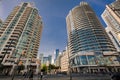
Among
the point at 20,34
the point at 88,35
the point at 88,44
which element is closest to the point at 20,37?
the point at 20,34

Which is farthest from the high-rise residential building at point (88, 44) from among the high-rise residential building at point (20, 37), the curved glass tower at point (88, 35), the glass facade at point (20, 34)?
the glass facade at point (20, 34)

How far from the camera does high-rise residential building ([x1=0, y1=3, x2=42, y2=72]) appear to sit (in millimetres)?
62312

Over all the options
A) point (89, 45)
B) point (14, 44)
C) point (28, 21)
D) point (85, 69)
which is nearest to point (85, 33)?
point (89, 45)

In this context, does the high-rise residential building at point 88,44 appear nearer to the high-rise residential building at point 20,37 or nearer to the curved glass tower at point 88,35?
the curved glass tower at point 88,35

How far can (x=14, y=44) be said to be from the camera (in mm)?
66750

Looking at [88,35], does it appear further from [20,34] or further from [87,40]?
[20,34]

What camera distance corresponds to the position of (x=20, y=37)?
243ft

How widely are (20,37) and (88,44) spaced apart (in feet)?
167

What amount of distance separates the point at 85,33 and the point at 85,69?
1254 inches

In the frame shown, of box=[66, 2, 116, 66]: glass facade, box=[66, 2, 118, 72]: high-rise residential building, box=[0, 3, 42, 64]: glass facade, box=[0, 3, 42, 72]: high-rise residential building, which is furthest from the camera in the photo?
box=[66, 2, 116, 66]: glass facade

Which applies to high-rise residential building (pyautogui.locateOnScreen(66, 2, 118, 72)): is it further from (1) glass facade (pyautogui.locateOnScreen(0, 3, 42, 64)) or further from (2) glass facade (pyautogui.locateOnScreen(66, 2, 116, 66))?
(1) glass facade (pyautogui.locateOnScreen(0, 3, 42, 64))

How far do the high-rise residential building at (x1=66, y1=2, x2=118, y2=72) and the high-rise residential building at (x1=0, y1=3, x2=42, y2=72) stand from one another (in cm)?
3125

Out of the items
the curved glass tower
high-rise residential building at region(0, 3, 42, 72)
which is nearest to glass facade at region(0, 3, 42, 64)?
high-rise residential building at region(0, 3, 42, 72)

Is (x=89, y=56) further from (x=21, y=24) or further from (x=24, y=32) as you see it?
(x=21, y=24)
